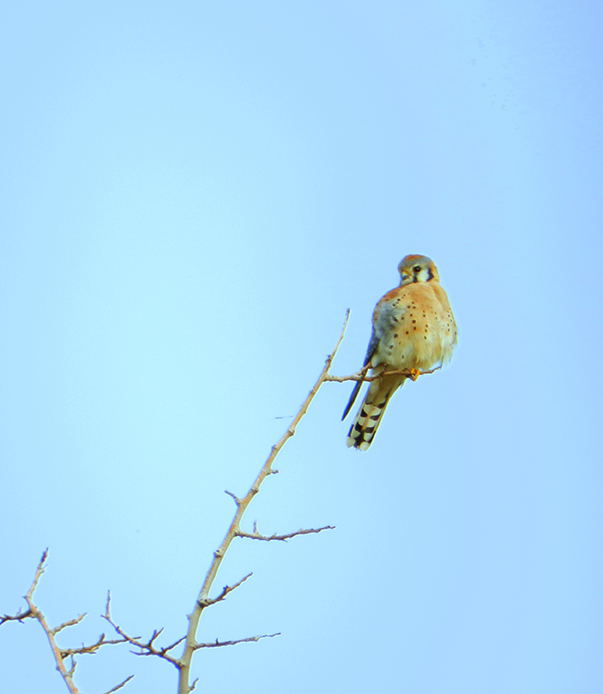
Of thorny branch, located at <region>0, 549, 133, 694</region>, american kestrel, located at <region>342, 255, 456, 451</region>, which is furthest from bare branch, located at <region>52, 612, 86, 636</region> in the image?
american kestrel, located at <region>342, 255, 456, 451</region>

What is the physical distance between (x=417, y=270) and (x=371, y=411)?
1256mm

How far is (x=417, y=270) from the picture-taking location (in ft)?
22.9

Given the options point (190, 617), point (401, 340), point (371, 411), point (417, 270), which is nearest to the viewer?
point (190, 617)

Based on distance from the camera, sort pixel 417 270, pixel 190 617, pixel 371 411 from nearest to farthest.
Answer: pixel 190 617 < pixel 371 411 < pixel 417 270

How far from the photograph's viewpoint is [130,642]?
248 cm

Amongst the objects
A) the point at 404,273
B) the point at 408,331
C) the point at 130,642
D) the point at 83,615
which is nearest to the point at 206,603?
the point at 130,642

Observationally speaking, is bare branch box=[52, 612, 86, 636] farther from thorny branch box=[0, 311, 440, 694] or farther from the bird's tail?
the bird's tail

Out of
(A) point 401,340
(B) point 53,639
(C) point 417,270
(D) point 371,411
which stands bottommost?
(B) point 53,639

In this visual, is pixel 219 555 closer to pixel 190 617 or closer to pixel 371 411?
pixel 190 617

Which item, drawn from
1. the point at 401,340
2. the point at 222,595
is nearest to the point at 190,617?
the point at 222,595

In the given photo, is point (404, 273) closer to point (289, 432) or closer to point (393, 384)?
point (393, 384)

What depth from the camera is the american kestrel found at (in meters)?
6.36

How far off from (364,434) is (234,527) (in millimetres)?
4212

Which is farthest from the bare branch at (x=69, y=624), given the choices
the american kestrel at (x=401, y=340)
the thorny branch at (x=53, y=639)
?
the american kestrel at (x=401, y=340)
